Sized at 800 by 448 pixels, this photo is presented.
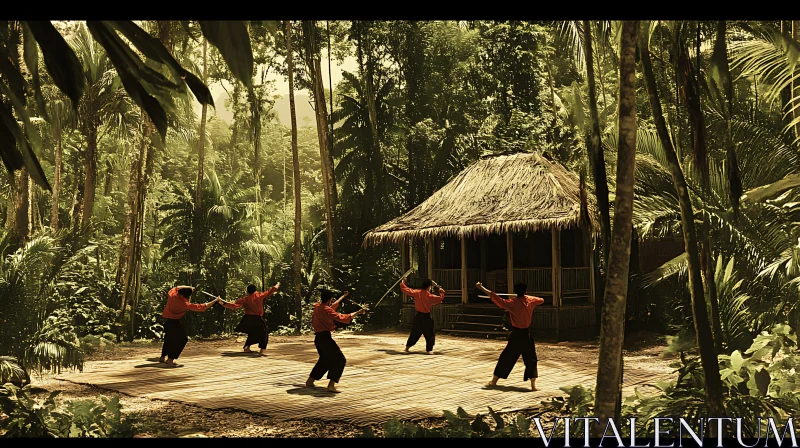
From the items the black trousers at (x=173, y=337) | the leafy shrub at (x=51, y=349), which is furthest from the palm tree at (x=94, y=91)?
the leafy shrub at (x=51, y=349)

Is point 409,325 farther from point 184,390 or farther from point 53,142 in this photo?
point 53,142

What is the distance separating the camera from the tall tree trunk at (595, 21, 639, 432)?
234 inches

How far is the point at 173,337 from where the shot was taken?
38.9 ft

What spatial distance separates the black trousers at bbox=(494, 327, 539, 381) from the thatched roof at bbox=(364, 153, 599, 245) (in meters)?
5.62

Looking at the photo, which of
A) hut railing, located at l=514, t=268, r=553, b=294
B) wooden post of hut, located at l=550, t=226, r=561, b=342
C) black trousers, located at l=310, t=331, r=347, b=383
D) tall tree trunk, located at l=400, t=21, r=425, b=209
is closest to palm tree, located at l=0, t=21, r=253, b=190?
black trousers, located at l=310, t=331, r=347, b=383

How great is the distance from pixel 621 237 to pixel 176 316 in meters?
7.73

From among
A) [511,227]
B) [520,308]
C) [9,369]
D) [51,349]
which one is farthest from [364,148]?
[9,369]

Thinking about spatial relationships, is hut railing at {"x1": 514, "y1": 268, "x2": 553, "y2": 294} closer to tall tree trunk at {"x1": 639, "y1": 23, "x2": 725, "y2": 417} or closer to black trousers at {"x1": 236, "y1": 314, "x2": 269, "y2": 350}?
black trousers at {"x1": 236, "y1": 314, "x2": 269, "y2": 350}

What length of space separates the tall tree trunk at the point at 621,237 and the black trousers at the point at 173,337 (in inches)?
297

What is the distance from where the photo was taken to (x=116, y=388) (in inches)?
380

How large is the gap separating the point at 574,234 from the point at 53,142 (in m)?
16.6

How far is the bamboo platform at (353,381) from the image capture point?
8422 mm

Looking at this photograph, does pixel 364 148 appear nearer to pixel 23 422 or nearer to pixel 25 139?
pixel 23 422
